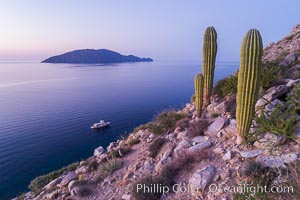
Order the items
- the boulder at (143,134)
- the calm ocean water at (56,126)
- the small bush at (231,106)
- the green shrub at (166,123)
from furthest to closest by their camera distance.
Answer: the calm ocean water at (56,126) < the boulder at (143,134) < the green shrub at (166,123) < the small bush at (231,106)

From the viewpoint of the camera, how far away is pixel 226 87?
8.87 meters

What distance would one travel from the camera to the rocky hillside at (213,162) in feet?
14.2

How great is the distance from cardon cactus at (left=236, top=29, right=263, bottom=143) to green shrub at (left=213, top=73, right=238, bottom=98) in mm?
2915

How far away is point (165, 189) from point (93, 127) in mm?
21305

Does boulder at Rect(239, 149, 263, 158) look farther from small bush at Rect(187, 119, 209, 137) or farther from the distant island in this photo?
the distant island

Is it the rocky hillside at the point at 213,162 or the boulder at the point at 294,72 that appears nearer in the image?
the rocky hillside at the point at 213,162

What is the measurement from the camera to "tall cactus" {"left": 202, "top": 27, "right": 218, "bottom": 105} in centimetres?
875

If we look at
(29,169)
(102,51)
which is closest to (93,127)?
(29,169)

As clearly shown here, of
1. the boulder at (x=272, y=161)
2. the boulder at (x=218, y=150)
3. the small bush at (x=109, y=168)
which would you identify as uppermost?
the boulder at (x=272, y=161)

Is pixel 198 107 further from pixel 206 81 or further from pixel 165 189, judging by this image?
pixel 165 189

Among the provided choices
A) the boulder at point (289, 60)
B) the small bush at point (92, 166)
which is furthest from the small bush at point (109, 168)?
the boulder at point (289, 60)

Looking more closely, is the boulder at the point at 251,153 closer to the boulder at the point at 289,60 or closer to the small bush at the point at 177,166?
the small bush at the point at 177,166

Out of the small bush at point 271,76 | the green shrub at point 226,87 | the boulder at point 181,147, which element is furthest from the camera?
the green shrub at point 226,87

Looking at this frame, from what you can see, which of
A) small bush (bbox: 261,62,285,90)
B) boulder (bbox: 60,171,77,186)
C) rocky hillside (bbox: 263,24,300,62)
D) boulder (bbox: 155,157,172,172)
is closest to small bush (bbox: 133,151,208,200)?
boulder (bbox: 155,157,172,172)
